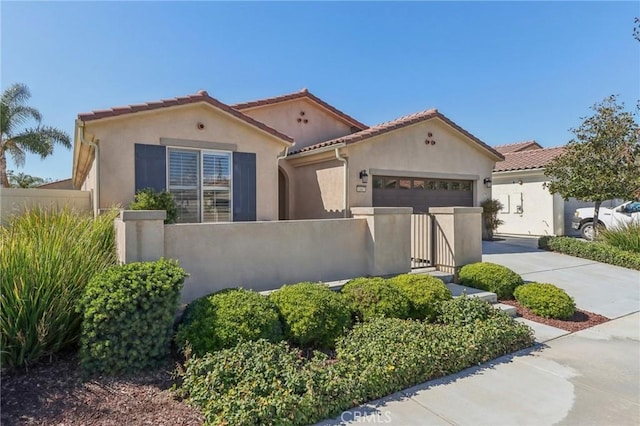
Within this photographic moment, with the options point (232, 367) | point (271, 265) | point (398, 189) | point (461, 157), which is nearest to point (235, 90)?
point (398, 189)

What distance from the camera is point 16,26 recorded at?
6820 mm

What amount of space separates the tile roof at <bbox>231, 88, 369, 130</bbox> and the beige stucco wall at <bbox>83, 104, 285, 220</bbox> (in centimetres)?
405

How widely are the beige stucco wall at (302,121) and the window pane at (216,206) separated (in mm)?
5464

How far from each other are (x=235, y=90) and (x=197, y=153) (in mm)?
6997

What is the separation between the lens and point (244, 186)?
33.0ft

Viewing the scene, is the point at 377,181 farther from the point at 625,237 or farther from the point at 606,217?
the point at 606,217

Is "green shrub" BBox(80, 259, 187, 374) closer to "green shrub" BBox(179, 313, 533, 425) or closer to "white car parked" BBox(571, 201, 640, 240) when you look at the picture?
"green shrub" BBox(179, 313, 533, 425)

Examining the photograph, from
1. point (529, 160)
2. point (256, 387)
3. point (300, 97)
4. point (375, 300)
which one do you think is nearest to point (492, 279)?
point (375, 300)

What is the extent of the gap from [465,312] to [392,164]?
7696mm

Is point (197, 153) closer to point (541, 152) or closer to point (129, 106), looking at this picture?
point (129, 106)

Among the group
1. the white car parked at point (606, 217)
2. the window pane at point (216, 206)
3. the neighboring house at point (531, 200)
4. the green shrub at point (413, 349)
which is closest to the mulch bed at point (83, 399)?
the green shrub at point (413, 349)

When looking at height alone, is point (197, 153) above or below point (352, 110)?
below

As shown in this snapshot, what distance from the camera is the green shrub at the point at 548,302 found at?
6895mm

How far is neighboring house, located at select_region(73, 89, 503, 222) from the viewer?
877 cm
